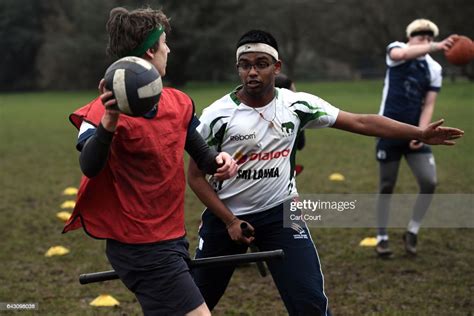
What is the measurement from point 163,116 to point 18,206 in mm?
8121

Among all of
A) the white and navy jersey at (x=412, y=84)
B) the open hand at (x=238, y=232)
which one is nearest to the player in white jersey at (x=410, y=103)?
the white and navy jersey at (x=412, y=84)

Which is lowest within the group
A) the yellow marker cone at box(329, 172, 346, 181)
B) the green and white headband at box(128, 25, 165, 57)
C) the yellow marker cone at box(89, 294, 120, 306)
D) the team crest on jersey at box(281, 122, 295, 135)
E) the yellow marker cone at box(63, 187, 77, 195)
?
the yellow marker cone at box(63, 187, 77, 195)

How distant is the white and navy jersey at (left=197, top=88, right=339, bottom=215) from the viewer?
4.76m

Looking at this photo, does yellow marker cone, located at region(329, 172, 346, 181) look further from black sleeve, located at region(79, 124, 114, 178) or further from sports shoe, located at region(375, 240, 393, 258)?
black sleeve, located at region(79, 124, 114, 178)

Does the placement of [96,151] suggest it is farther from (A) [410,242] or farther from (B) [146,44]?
(A) [410,242]

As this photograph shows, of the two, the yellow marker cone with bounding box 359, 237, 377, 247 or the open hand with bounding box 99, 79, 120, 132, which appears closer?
the open hand with bounding box 99, 79, 120, 132

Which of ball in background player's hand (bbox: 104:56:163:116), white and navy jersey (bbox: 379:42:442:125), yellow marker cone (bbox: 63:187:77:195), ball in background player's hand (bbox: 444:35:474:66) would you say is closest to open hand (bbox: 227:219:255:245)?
ball in background player's hand (bbox: 104:56:163:116)

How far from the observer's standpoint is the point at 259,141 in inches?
187

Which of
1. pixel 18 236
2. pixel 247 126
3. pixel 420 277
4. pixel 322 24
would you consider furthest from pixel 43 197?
pixel 322 24

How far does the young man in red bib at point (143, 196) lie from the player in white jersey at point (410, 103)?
438 centimetres

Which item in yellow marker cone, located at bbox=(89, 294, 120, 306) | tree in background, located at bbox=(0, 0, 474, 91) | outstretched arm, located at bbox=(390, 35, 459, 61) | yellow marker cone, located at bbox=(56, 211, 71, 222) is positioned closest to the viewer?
yellow marker cone, located at bbox=(89, 294, 120, 306)

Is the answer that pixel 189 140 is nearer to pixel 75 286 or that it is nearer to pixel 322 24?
pixel 75 286

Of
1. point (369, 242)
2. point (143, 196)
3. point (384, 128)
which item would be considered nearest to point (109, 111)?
point (143, 196)

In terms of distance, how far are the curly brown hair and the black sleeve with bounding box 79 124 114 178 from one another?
580 millimetres
